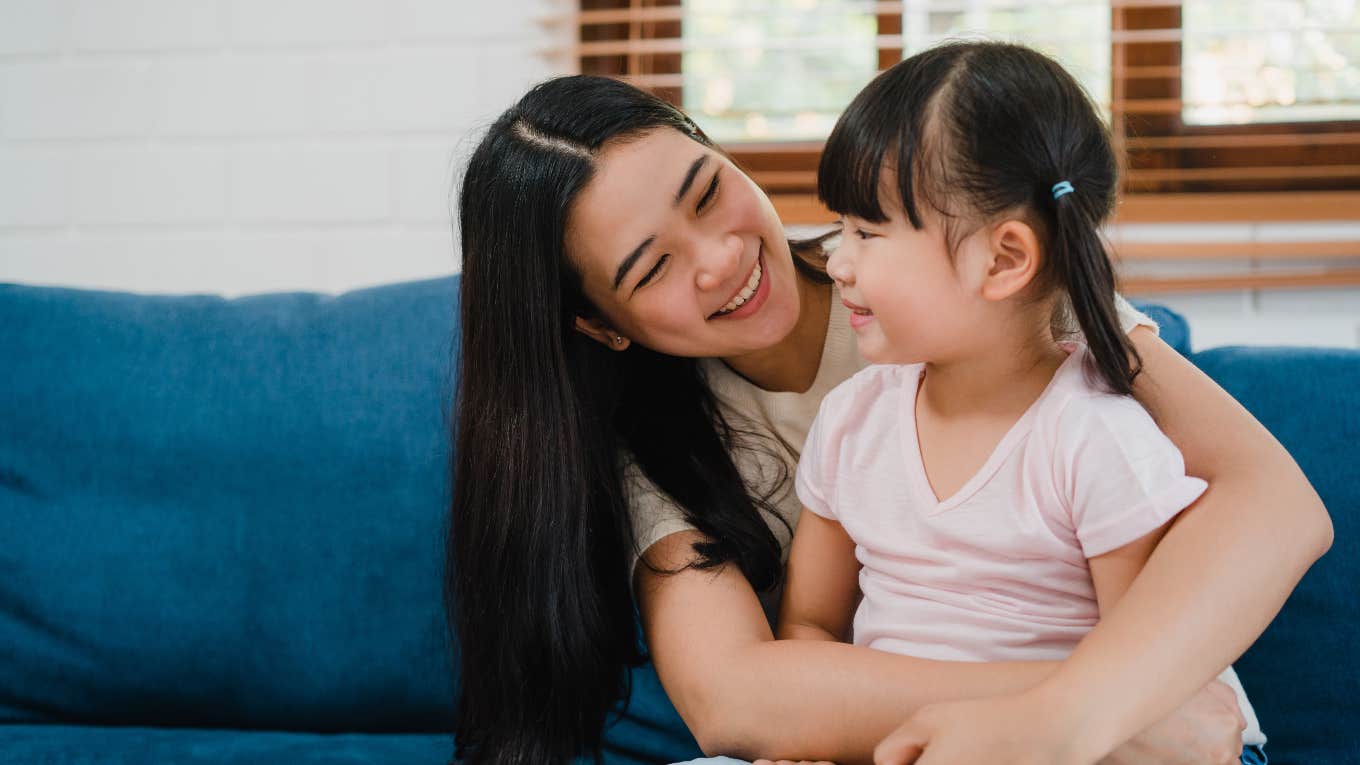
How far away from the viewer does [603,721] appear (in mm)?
1270

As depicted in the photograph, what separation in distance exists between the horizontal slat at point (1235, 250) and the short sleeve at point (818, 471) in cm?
85

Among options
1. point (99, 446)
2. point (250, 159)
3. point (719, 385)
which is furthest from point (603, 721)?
point (250, 159)

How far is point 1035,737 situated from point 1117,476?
8.2 inches

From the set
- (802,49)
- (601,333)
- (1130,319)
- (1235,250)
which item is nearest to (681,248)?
(601,333)

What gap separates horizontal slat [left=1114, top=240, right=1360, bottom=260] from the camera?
5.78 feet

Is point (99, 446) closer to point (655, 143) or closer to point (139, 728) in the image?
point (139, 728)

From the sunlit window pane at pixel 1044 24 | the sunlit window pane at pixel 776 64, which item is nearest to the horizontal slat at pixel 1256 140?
the sunlit window pane at pixel 1044 24

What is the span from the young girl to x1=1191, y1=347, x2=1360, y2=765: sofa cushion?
8.3 inches

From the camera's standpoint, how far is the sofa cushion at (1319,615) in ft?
3.92

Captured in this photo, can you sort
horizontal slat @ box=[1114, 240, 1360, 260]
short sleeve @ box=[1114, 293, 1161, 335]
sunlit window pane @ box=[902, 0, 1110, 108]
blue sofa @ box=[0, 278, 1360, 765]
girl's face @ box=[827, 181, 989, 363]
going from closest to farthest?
girl's face @ box=[827, 181, 989, 363] < short sleeve @ box=[1114, 293, 1161, 335] < blue sofa @ box=[0, 278, 1360, 765] < horizontal slat @ box=[1114, 240, 1360, 260] < sunlit window pane @ box=[902, 0, 1110, 108]

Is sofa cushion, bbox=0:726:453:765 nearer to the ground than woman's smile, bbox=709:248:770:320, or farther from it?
nearer to the ground

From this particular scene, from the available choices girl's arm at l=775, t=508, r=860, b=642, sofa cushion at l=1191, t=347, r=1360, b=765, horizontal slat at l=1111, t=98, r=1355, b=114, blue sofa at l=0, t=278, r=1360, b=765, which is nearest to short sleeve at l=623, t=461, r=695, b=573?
girl's arm at l=775, t=508, r=860, b=642

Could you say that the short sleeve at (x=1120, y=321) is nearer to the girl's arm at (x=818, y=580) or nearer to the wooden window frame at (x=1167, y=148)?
the girl's arm at (x=818, y=580)

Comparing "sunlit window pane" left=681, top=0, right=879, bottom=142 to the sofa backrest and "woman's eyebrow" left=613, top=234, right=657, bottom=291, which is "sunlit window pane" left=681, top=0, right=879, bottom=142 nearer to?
the sofa backrest
